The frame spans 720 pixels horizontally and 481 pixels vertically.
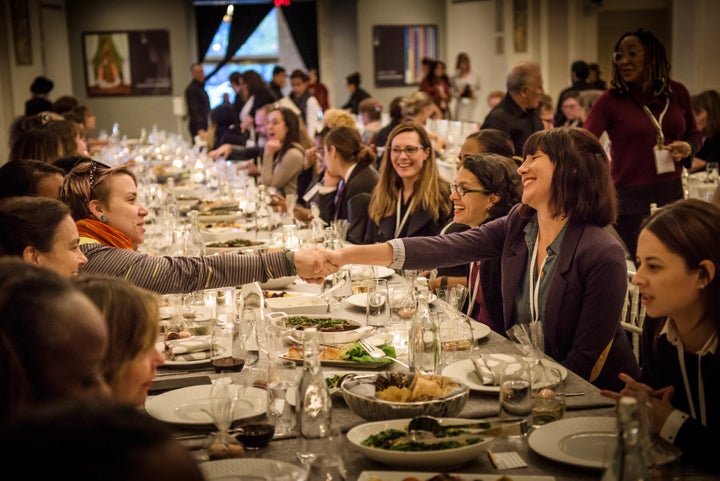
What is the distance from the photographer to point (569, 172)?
2.95 metres

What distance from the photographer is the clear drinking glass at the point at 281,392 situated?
213cm

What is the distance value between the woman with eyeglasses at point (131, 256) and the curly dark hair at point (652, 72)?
9.51 feet

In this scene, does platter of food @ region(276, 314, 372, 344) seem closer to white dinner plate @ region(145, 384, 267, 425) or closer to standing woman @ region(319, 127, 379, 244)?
white dinner plate @ region(145, 384, 267, 425)

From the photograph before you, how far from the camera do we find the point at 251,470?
1780 millimetres

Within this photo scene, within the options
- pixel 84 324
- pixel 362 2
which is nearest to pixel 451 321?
pixel 84 324

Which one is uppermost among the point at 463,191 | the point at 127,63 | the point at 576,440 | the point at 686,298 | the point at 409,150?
the point at 127,63

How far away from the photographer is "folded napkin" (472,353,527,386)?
232cm

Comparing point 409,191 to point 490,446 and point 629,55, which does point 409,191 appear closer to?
point 629,55

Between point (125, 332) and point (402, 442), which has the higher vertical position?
point (125, 332)

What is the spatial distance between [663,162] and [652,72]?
0.53 m

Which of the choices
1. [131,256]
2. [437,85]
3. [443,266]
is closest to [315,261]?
[443,266]

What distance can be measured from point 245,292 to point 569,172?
108cm

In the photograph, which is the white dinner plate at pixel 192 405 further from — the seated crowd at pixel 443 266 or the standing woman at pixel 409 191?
the standing woman at pixel 409 191

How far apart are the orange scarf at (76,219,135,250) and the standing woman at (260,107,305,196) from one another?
434 centimetres
